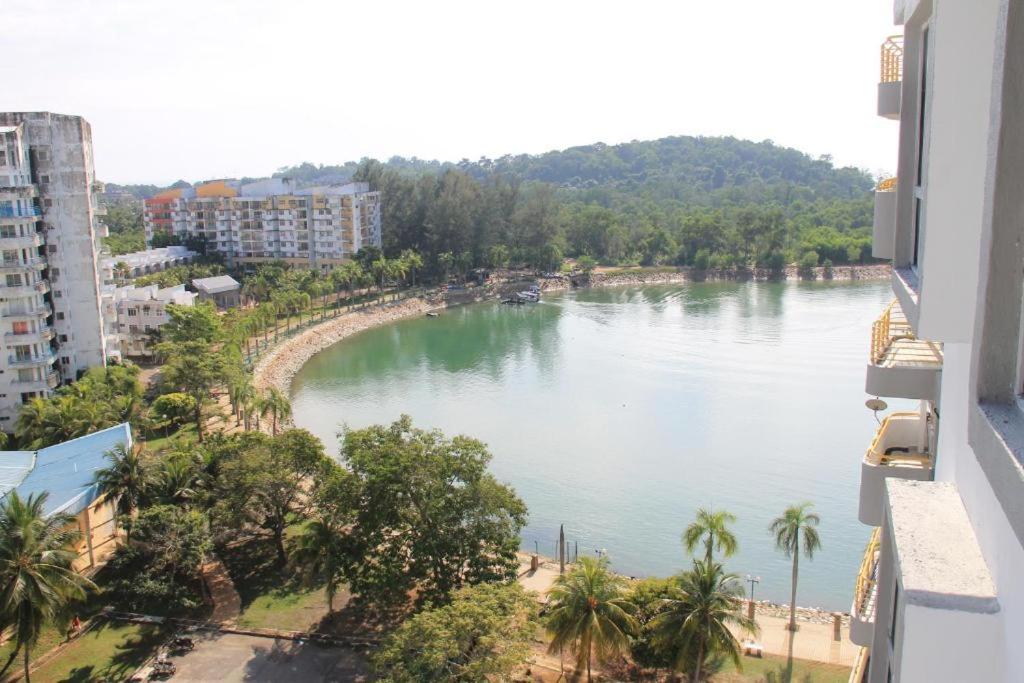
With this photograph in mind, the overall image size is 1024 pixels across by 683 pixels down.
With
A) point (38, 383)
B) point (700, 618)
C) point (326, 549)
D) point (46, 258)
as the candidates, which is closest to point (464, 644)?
point (700, 618)

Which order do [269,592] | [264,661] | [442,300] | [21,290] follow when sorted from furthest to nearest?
1. [442,300]
2. [21,290]
3. [269,592]
4. [264,661]

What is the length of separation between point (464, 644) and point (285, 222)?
4226 centimetres

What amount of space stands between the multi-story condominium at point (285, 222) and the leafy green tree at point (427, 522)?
36.3 metres

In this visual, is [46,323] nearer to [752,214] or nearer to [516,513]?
[516,513]

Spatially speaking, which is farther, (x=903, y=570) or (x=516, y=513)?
(x=516, y=513)

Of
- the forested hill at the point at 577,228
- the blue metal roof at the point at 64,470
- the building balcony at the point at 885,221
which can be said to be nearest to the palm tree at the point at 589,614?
the building balcony at the point at 885,221

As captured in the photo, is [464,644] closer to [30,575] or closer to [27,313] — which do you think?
[30,575]

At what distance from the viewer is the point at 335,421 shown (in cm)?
2492

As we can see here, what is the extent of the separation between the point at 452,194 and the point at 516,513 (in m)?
38.7

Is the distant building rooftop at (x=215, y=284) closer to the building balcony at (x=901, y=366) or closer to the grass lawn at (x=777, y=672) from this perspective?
the grass lawn at (x=777, y=672)

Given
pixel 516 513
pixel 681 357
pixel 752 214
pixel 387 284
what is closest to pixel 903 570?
pixel 516 513

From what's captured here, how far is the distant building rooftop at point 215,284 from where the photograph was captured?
127 feet

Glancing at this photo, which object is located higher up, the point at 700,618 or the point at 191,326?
the point at 191,326

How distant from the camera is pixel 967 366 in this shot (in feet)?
7.37
